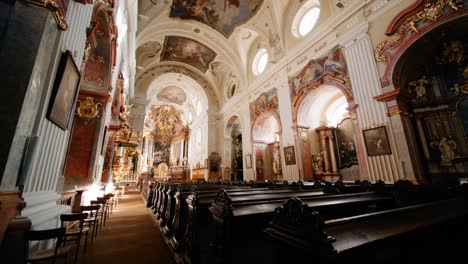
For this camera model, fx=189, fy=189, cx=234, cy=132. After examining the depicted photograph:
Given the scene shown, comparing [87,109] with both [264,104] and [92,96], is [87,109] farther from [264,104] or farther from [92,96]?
[264,104]

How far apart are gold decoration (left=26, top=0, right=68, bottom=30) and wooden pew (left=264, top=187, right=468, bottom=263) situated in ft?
8.83

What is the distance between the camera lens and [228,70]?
13.8m

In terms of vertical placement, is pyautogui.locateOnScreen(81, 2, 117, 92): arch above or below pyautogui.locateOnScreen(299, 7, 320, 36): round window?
below

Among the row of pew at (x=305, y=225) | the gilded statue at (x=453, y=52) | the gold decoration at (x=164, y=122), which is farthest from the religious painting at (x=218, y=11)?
the gold decoration at (x=164, y=122)

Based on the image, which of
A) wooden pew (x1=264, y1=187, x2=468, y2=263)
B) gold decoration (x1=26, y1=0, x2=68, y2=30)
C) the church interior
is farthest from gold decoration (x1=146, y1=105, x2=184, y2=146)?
wooden pew (x1=264, y1=187, x2=468, y2=263)

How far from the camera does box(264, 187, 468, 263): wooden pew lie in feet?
2.45

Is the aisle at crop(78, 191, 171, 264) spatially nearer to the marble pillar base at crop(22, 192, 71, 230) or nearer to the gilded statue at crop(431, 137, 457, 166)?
the marble pillar base at crop(22, 192, 71, 230)

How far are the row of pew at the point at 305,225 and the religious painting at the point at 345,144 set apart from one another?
16.5 ft

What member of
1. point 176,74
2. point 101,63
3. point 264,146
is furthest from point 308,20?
point 176,74

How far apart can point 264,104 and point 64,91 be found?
27.6ft

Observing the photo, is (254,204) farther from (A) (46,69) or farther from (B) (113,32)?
(B) (113,32)

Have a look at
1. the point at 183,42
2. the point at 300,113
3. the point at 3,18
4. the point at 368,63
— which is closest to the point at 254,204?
the point at 3,18

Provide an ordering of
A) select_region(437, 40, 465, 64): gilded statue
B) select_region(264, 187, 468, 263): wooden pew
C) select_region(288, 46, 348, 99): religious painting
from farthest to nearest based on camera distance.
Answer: select_region(288, 46, 348, 99): religious painting
select_region(437, 40, 465, 64): gilded statue
select_region(264, 187, 468, 263): wooden pew

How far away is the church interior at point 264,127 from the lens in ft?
4.56
